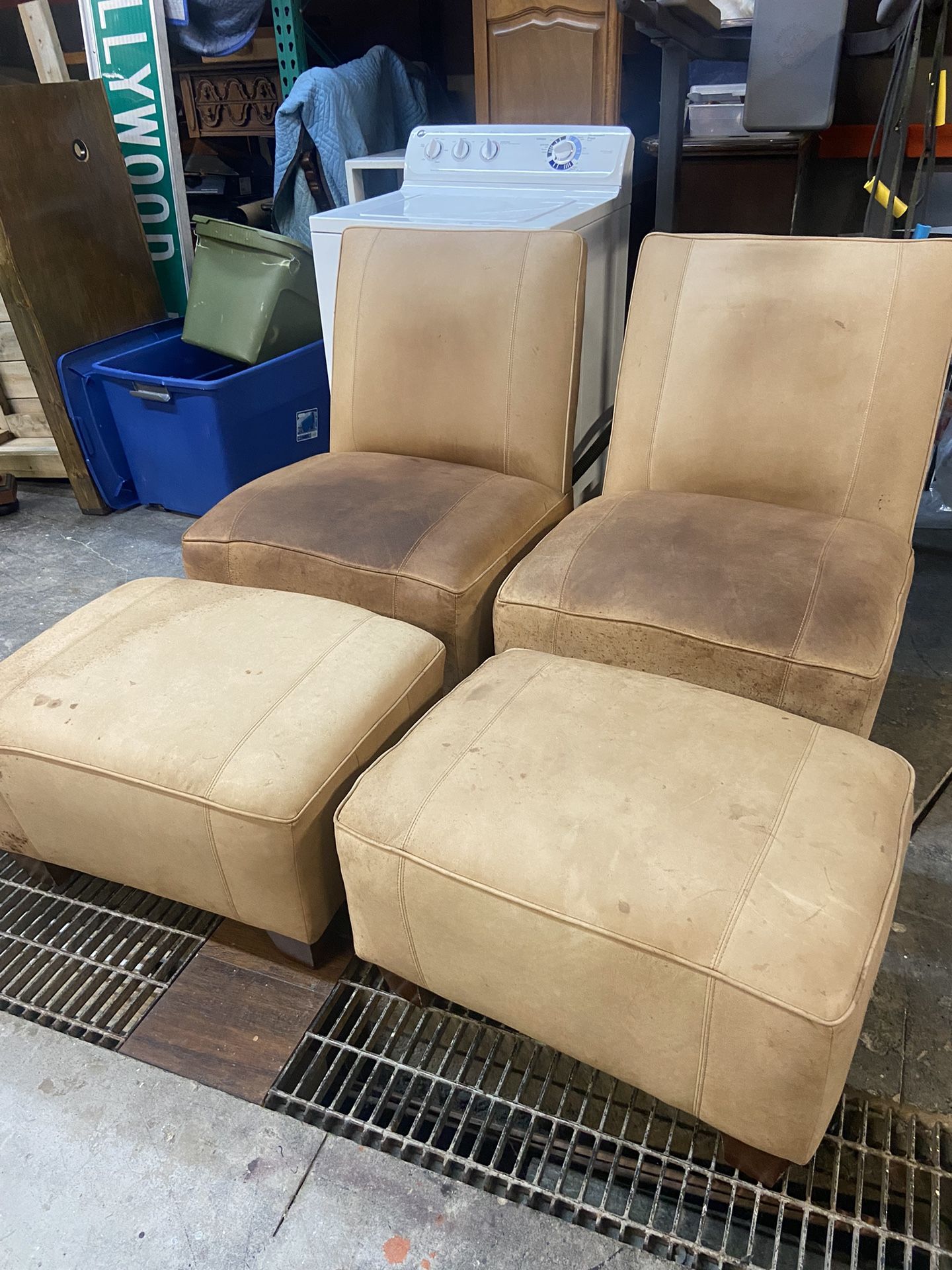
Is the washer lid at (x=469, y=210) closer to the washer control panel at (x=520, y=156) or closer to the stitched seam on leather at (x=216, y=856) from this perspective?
the washer control panel at (x=520, y=156)

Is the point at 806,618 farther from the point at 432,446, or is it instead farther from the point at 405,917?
the point at 432,446

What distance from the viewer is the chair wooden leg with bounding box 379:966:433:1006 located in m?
1.18

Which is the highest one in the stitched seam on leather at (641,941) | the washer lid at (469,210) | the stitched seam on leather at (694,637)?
the washer lid at (469,210)

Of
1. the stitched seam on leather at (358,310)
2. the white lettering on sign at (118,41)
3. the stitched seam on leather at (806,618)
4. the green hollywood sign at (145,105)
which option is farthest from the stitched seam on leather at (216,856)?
the white lettering on sign at (118,41)

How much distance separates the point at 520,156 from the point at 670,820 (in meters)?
1.91

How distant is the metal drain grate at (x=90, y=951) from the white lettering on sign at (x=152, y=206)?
2.24m

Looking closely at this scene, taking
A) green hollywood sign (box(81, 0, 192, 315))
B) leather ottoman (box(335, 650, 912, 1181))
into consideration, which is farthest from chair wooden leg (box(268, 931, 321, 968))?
green hollywood sign (box(81, 0, 192, 315))

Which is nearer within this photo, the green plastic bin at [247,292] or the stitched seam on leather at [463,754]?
the stitched seam on leather at [463,754]

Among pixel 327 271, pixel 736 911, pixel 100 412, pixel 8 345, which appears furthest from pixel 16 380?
pixel 736 911

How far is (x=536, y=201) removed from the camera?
215 centimetres

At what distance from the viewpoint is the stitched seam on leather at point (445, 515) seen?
148cm

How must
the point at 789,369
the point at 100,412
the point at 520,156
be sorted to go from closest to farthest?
the point at 789,369 → the point at 520,156 → the point at 100,412

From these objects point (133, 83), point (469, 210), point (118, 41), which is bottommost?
point (469, 210)

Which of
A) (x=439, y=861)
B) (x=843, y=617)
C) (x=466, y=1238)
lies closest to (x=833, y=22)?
(x=843, y=617)
